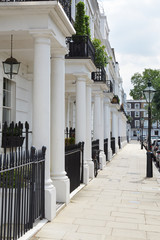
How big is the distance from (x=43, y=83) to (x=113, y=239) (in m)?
3.38

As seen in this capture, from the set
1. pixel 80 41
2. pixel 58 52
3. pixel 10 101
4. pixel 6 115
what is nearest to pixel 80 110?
pixel 80 41

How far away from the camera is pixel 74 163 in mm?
10414

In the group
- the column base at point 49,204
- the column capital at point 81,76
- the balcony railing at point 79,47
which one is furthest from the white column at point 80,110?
the column base at point 49,204

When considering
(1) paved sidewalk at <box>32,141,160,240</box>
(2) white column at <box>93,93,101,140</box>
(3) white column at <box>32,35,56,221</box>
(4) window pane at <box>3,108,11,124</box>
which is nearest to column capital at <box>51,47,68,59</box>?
(3) white column at <box>32,35,56,221</box>

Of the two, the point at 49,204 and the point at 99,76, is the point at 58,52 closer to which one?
the point at 49,204

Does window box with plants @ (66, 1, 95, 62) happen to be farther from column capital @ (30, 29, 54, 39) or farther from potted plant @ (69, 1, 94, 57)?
column capital @ (30, 29, 54, 39)

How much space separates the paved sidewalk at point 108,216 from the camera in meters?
6.07

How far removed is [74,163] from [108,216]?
3.22 metres

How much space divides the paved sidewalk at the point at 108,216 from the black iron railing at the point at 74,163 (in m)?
0.40

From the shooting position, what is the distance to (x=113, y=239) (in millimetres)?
5797

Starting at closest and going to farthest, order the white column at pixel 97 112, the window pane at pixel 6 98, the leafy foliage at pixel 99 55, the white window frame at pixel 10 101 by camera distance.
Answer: the window pane at pixel 6 98, the white window frame at pixel 10 101, the leafy foliage at pixel 99 55, the white column at pixel 97 112

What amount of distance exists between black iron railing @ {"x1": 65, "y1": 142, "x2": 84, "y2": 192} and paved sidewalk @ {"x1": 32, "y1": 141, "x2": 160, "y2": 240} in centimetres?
40

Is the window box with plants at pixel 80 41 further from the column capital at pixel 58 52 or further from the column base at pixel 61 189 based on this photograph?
the column base at pixel 61 189

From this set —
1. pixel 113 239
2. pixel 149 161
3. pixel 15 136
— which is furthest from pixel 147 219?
pixel 149 161
